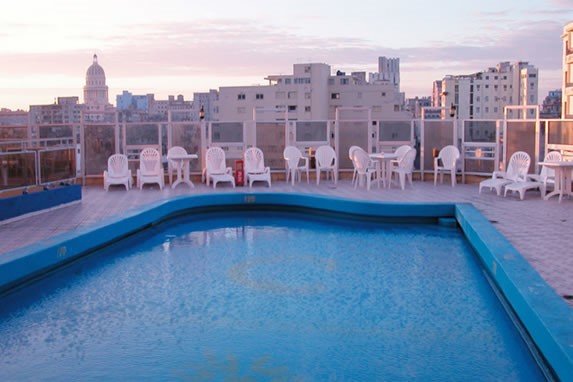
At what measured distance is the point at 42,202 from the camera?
1155 cm

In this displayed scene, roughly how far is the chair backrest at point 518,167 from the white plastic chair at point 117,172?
309 inches

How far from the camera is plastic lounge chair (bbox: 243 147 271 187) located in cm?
1487

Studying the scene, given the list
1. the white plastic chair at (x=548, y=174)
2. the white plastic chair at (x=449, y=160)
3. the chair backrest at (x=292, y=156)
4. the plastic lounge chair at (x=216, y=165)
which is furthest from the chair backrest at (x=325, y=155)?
the white plastic chair at (x=548, y=174)

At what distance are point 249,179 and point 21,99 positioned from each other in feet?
69.1

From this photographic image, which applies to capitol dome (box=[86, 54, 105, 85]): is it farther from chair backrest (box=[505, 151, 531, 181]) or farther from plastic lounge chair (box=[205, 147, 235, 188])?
chair backrest (box=[505, 151, 531, 181])

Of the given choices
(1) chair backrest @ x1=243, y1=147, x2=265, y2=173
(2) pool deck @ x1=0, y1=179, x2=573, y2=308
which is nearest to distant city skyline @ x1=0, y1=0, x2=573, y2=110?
(1) chair backrest @ x1=243, y1=147, x2=265, y2=173

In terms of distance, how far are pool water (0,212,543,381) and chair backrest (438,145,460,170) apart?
4.46 metres

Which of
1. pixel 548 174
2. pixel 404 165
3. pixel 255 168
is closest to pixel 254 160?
pixel 255 168

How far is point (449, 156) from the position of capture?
14945 millimetres

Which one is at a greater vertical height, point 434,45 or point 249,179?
point 434,45

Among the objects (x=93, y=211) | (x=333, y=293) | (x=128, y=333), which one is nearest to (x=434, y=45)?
(x=93, y=211)

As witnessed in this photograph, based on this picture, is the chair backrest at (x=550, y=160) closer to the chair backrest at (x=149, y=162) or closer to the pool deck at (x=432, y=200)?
the pool deck at (x=432, y=200)

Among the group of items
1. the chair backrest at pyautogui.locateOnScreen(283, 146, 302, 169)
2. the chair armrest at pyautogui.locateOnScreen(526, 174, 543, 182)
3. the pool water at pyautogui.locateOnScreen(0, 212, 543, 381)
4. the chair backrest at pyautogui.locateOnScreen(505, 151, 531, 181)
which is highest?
the chair backrest at pyautogui.locateOnScreen(283, 146, 302, 169)

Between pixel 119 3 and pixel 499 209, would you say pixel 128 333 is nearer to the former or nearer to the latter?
pixel 499 209
